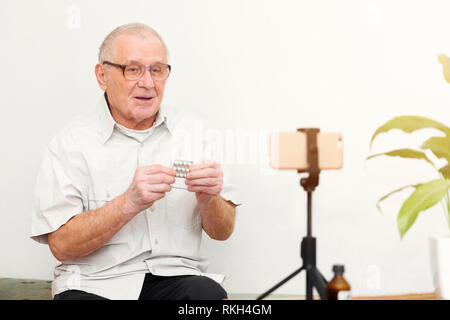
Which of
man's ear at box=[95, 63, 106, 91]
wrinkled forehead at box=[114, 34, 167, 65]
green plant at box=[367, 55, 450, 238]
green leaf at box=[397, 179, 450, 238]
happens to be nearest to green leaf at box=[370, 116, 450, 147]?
green plant at box=[367, 55, 450, 238]

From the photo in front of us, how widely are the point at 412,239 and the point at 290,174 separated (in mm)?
531

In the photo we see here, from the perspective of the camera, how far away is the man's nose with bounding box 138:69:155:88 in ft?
5.20

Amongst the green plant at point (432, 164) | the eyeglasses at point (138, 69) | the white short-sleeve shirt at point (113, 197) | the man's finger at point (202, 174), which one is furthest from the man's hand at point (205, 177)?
the green plant at point (432, 164)

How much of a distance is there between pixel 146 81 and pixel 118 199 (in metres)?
0.37

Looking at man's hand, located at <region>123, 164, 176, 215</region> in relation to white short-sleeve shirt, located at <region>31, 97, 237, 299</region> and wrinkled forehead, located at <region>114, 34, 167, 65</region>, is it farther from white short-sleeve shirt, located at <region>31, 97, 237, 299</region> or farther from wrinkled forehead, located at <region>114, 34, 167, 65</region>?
wrinkled forehead, located at <region>114, 34, 167, 65</region>

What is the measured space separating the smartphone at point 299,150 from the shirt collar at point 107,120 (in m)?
0.62

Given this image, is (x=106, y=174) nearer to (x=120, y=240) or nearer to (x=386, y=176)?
(x=120, y=240)

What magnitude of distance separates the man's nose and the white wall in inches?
18.6

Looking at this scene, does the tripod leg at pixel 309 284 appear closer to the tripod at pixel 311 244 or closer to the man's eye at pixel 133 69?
the tripod at pixel 311 244

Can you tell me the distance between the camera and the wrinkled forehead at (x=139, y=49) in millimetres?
1593

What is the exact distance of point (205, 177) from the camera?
141cm

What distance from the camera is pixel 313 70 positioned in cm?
205

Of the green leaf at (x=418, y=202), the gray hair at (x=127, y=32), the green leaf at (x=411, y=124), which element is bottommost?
the green leaf at (x=418, y=202)

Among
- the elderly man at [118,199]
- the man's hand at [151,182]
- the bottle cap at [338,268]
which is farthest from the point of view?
the elderly man at [118,199]
